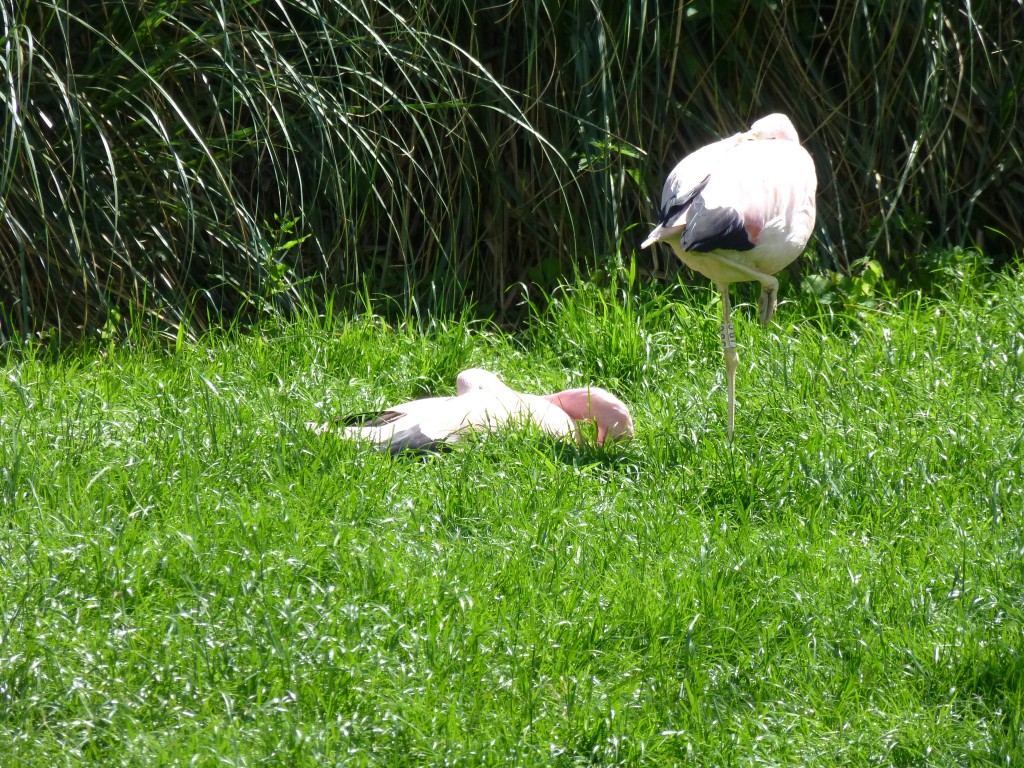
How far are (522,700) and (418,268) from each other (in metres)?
3.40

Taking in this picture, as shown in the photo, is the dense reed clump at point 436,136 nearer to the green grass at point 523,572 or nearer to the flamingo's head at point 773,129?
the green grass at point 523,572

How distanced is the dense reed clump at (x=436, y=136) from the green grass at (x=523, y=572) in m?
0.69

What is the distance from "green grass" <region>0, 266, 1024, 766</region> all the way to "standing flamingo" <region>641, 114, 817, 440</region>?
500 mm

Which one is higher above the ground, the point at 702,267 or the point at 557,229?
the point at 702,267

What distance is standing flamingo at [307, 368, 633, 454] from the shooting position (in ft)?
13.0

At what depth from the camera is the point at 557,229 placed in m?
5.67

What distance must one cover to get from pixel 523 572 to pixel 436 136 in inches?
110

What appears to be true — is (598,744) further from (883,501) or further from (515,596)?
(883,501)

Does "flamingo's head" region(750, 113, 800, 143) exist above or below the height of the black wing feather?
above

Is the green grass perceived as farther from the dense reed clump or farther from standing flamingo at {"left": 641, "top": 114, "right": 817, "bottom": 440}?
the dense reed clump

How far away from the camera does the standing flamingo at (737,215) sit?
3684 mm

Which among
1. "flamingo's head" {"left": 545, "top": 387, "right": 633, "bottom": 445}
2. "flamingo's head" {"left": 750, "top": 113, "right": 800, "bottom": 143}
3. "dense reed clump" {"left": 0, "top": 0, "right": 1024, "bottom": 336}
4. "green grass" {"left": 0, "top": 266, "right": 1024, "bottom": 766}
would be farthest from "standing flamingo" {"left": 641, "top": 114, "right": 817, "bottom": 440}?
"dense reed clump" {"left": 0, "top": 0, "right": 1024, "bottom": 336}

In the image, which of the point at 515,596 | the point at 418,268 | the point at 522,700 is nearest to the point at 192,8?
the point at 418,268

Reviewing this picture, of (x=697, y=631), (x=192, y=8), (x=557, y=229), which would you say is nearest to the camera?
(x=697, y=631)
